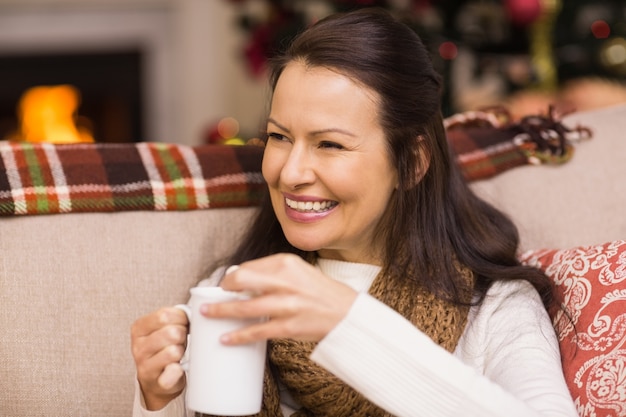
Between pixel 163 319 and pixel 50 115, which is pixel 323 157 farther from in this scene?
pixel 50 115

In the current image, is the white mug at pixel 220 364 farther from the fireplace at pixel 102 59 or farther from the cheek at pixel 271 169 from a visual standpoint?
the fireplace at pixel 102 59

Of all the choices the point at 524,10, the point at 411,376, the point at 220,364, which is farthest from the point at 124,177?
the point at 524,10

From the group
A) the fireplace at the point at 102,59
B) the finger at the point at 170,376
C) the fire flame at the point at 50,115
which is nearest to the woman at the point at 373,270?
the finger at the point at 170,376

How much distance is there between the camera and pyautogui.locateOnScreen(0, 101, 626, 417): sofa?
131 centimetres

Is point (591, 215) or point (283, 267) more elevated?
point (283, 267)

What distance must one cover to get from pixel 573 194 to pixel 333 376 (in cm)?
66

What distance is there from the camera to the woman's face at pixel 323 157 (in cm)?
125

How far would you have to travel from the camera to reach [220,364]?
1007 millimetres

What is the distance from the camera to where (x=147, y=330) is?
108 centimetres

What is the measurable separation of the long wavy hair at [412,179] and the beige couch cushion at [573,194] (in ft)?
0.45

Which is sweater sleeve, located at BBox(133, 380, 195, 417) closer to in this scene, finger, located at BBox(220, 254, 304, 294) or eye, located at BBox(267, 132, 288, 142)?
finger, located at BBox(220, 254, 304, 294)

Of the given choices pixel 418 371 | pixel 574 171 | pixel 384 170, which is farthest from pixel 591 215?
pixel 418 371

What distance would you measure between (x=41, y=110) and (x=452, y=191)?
3.30m

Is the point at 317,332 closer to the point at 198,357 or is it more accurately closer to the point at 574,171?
the point at 198,357
